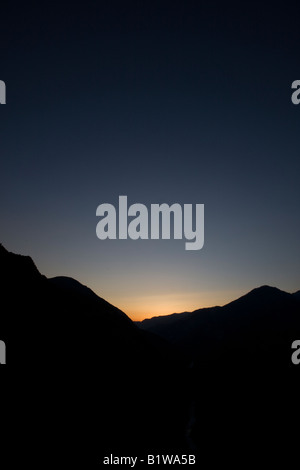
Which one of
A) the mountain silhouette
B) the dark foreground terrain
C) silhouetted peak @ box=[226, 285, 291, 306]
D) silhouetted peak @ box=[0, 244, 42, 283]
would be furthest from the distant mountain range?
silhouetted peak @ box=[0, 244, 42, 283]

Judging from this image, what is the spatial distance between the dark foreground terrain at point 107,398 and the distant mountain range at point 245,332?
58.2 ft

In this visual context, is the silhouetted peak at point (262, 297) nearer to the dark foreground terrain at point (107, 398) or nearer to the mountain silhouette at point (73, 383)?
the dark foreground terrain at point (107, 398)

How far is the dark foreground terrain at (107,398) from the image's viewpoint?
86.8 ft

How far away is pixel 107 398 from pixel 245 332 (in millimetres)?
120115

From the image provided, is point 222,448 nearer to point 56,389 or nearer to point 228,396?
point 56,389

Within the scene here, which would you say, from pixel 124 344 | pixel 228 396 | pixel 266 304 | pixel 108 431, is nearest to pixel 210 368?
pixel 228 396

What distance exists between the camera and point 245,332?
467 ft

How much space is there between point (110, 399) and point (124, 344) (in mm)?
27733

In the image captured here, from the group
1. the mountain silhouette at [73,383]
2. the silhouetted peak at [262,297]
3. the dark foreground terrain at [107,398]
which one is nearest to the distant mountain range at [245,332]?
the silhouetted peak at [262,297]

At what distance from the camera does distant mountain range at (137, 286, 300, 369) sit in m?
100

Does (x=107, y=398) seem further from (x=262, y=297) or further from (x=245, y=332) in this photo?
(x=262, y=297)

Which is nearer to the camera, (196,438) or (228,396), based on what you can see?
(196,438)

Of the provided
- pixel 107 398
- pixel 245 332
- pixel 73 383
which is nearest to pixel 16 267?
pixel 73 383
